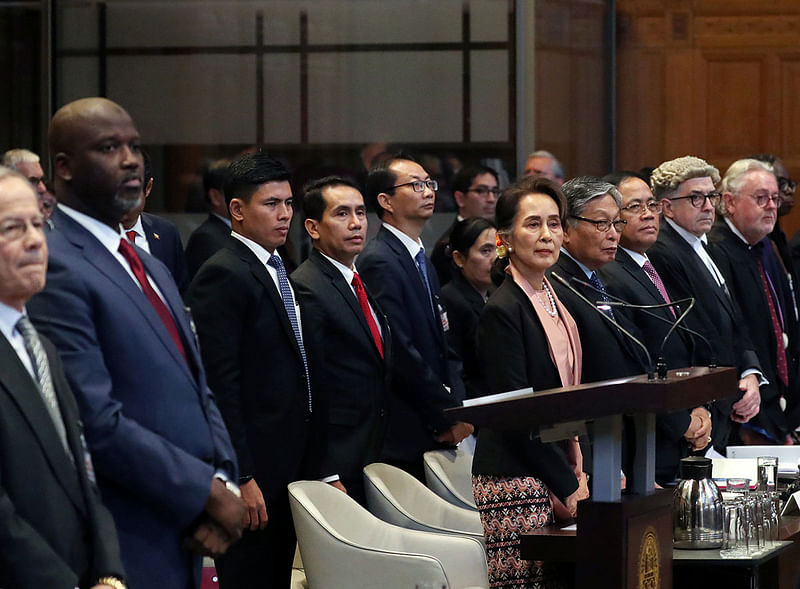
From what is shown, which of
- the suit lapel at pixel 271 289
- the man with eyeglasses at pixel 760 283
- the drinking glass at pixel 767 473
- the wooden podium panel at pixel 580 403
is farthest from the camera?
the man with eyeglasses at pixel 760 283

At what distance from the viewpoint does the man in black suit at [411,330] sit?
5.10 meters

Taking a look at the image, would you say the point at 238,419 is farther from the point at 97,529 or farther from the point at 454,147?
the point at 454,147

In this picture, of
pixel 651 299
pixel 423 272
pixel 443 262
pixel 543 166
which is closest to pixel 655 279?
pixel 651 299

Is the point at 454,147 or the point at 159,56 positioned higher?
the point at 159,56

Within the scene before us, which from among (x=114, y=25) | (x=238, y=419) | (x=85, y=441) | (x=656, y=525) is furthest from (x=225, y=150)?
(x=85, y=441)

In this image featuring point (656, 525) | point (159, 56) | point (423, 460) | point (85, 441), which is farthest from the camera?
point (159, 56)

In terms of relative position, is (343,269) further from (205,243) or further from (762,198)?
(762,198)

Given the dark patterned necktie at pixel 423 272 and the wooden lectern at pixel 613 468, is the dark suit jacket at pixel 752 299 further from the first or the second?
the wooden lectern at pixel 613 468

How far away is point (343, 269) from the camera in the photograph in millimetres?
4852

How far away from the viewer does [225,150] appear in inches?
304

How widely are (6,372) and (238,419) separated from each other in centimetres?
167

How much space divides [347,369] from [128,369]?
75.7 inches

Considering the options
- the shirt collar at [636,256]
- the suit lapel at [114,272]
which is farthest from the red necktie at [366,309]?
the suit lapel at [114,272]

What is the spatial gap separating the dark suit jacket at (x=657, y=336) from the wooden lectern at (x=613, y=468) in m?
1.03
